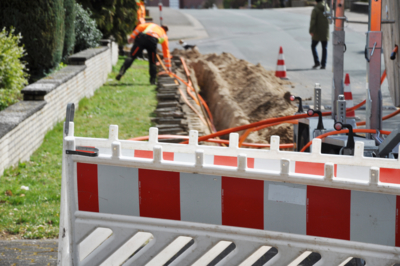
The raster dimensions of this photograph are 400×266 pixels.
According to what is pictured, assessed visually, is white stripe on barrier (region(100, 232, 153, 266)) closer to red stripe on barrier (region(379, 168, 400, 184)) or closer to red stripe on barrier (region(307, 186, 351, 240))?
red stripe on barrier (region(307, 186, 351, 240))

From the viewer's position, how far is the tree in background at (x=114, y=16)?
505 inches

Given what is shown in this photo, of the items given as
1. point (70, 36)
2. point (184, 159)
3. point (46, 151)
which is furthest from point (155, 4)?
point (184, 159)

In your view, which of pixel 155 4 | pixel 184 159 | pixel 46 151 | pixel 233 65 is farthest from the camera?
pixel 155 4

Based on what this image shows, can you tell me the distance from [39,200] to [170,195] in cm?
271

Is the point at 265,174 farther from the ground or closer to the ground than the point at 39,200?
farther from the ground

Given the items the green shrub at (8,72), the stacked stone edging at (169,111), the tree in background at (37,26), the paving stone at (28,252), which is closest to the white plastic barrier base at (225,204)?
the paving stone at (28,252)

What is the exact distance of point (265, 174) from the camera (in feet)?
7.15

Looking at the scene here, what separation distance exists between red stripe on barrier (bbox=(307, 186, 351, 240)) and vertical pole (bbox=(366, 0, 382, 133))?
192cm

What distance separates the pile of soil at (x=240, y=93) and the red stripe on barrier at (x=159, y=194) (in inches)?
191

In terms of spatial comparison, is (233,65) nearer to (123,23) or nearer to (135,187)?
(123,23)

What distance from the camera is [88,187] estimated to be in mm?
2451

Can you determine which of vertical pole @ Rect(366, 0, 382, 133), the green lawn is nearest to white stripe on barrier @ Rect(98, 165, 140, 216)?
the green lawn

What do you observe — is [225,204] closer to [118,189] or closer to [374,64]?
[118,189]

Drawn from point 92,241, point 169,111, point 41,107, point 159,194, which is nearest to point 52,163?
point 41,107
